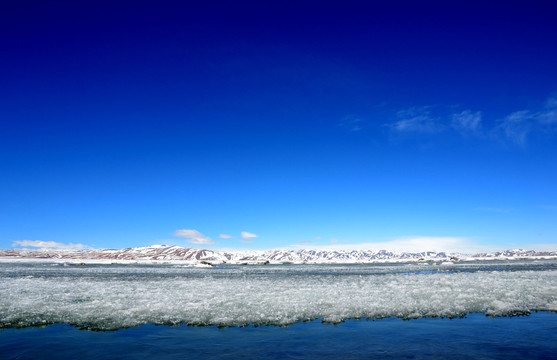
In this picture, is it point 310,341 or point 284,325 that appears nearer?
point 310,341

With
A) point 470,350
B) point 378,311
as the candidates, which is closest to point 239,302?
point 378,311

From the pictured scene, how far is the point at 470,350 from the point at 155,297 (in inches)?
706

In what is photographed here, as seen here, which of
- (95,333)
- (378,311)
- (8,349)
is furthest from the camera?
(378,311)

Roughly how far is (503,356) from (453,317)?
6452 millimetres

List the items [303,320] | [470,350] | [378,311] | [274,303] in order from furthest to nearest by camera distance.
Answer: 1. [274,303]
2. [378,311]
3. [303,320]
4. [470,350]

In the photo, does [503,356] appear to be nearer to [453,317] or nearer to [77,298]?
[453,317]

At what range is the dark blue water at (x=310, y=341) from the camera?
33.0 ft

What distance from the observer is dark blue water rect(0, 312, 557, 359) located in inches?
396

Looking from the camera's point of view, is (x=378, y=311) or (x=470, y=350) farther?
(x=378, y=311)

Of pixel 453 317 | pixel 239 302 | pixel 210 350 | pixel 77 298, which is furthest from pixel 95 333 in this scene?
pixel 453 317

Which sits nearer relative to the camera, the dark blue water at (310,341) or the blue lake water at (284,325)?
the dark blue water at (310,341)

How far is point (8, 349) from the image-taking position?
1091cm

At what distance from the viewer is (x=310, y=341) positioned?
11609 millimetres

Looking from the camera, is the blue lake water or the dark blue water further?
the blue lake water
